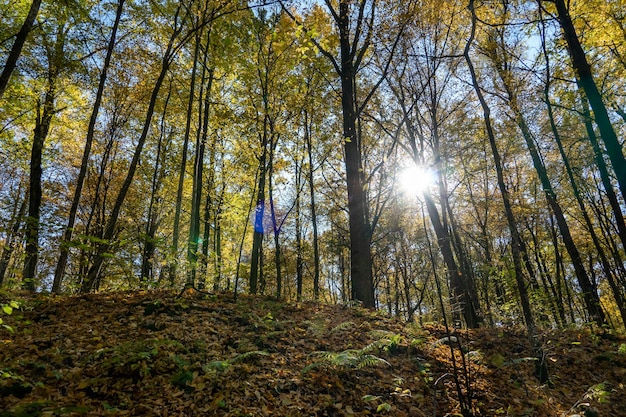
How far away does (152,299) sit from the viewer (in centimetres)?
609

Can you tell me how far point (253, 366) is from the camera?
14.8ft

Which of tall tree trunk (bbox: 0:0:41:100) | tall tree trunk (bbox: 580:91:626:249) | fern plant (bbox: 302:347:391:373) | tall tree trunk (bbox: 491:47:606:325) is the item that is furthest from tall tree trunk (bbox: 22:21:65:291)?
tall tree trunk (bbox: 580:91:626:249)

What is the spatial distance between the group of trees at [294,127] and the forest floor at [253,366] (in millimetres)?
1032

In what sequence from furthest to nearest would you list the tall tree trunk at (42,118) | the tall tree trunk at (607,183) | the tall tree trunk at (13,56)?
the tall tree trunk at (42,118), the tall tree trunk at (607,183), the tall tree trunk at (13,56)

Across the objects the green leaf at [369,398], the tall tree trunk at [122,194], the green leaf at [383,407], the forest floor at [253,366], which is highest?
the tall tree trunk at [122,194]

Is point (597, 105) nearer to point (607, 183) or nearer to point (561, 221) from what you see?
point (607, 183)

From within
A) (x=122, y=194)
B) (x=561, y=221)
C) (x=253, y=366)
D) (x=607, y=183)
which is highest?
(x=607, y=183)

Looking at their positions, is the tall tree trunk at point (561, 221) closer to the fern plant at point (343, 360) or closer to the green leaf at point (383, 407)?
the fern plant at point (343, 360)

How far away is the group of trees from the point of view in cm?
750

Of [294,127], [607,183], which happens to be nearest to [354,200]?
[294,127]

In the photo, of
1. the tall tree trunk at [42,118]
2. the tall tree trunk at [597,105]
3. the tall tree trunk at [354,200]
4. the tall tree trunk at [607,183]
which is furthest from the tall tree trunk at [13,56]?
the tall tree trunk at [607,183]

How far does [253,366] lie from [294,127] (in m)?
9.01

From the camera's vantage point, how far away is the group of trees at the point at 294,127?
7496mm

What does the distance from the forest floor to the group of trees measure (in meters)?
1.03
